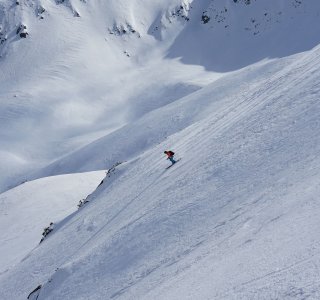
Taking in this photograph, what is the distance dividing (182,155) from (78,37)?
328ft

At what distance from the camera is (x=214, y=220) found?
13664 mm

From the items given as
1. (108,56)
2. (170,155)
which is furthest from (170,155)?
(108,56)

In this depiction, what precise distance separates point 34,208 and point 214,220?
2648 cm

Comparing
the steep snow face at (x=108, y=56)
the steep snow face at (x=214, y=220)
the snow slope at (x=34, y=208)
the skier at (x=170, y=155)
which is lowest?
the steep snow face at (x=214, y=220)

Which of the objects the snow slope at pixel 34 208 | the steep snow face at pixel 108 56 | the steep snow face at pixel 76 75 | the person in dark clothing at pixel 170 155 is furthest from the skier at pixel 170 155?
the steep snow face at pixel 76 75

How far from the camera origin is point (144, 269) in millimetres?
13914

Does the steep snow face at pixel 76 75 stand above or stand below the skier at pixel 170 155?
above

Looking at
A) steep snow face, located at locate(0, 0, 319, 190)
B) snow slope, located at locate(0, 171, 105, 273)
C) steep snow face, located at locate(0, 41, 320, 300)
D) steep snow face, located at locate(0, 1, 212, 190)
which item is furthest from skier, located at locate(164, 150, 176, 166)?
steep snow face, located at locate(0, 1, 212, 190)

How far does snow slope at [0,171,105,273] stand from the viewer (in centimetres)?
3234

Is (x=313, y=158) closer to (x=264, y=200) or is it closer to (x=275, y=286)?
(x=264, y=200)

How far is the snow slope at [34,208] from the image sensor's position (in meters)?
32.3

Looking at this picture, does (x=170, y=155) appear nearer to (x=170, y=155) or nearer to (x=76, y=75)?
(x=170, y=155)

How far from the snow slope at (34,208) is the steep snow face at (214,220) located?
6.19 m

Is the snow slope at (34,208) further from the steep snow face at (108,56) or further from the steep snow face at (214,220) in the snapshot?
the steep snow face at (108,56)
